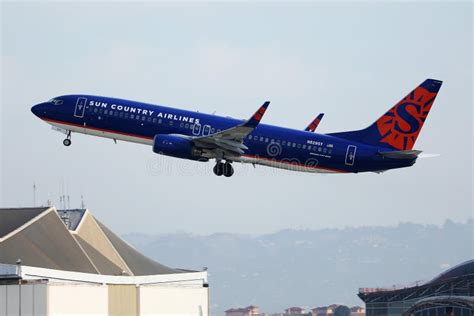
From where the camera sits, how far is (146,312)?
93.0m

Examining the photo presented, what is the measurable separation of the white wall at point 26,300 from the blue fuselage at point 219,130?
1548cm

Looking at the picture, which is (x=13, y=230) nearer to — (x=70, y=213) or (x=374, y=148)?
(x=70, y=213)

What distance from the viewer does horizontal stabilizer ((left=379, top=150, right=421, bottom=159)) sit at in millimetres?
77250

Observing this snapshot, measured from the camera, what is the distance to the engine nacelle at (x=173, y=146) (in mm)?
79750

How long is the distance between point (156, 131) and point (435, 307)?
56504 millimetres

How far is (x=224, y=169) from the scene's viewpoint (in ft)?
271

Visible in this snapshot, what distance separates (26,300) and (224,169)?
18.9 metres

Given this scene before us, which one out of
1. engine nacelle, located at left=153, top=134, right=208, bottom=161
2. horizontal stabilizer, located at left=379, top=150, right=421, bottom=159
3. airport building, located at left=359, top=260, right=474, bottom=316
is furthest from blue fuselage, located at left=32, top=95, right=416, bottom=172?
airport building, located at left=359, top=260, right=474, bottom=316

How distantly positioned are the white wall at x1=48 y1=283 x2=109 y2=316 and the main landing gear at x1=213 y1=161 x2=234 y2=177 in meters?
13.7

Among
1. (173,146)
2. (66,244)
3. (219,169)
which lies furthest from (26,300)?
(66,244)

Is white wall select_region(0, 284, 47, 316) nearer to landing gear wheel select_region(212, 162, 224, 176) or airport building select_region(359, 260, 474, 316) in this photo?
landing gear wheel select_region(212, 162, 224, 176)

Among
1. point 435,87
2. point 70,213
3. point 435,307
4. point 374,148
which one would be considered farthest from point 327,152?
point 435,307

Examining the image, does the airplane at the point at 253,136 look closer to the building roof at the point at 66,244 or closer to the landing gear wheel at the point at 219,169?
the landing gear wheel at the point at 219,169

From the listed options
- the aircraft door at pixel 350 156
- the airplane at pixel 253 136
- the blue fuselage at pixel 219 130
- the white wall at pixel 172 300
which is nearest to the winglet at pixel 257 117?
the airplane at pixel 253 136
